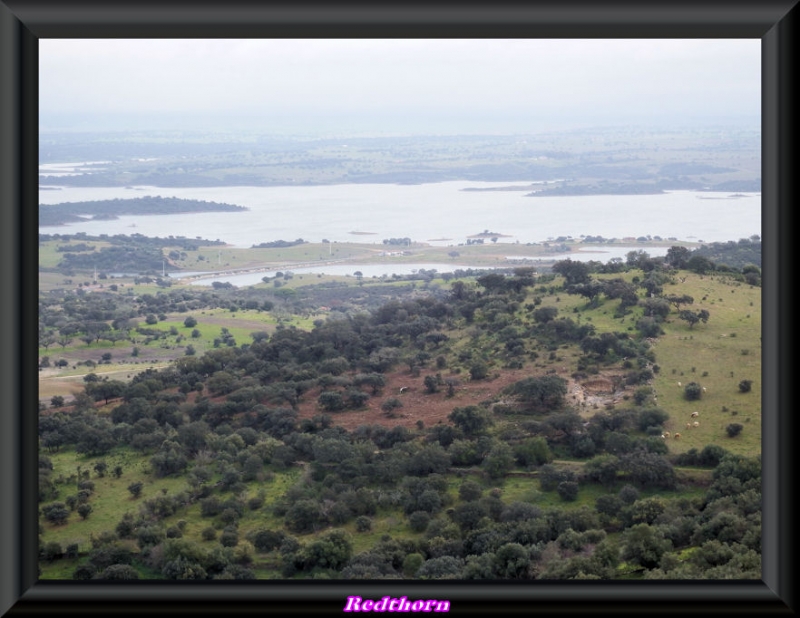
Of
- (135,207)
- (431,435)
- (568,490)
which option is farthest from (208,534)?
Answer: (135,207)

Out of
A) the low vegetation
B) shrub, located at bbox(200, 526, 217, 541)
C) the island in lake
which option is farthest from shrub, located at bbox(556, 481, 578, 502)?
the island in lake

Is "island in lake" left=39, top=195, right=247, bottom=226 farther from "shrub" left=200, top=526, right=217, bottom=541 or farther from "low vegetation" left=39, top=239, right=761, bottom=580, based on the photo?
"shrub" left=200, top=526, right=217, bottom=541

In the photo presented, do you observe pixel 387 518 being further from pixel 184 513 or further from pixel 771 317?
pixel 771 317

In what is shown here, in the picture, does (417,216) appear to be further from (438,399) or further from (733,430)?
(733,430)
